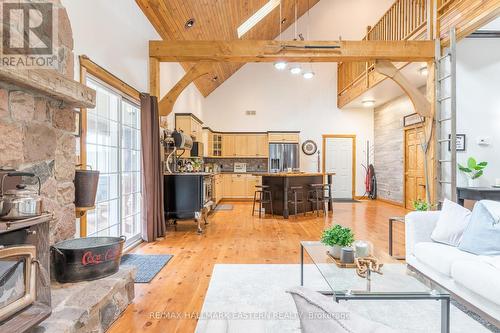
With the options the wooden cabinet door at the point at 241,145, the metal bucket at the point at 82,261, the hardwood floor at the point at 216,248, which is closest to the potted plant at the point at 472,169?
the hardwood floor at the point at 216,248

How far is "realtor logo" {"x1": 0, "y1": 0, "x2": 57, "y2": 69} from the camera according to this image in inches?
65.5

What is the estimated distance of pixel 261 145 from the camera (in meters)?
9.48

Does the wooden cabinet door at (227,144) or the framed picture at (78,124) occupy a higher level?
the wooden cabinet door at (227,144)

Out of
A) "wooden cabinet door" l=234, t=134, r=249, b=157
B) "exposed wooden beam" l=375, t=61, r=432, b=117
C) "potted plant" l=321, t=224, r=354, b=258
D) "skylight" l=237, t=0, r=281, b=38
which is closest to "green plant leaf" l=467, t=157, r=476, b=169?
"exposed wooden beam" l=375, t=61, r=432, b=117

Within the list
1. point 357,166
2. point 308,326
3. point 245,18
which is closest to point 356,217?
point 357,166

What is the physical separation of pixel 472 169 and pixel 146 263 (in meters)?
4.77

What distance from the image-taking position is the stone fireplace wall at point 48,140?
5.64ft

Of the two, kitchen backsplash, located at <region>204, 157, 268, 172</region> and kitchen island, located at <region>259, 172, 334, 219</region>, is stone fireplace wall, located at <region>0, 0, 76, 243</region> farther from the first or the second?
kitchen backsplash, located at <region>204, 157, 268, 172</region>

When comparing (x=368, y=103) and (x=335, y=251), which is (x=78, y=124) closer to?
(x=335, y=251)

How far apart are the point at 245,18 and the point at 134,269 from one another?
5.43m

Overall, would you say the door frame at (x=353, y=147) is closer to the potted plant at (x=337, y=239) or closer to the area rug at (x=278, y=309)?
the area rug at (x=278, y=309)

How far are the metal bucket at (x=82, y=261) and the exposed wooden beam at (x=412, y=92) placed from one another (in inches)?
182

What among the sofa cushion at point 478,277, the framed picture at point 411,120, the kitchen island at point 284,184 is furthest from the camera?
the framed picture at point 411,120

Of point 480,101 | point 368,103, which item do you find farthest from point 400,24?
point 368,103
